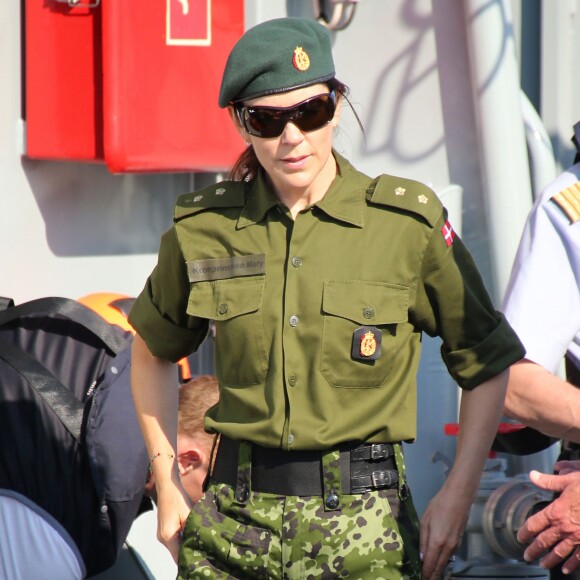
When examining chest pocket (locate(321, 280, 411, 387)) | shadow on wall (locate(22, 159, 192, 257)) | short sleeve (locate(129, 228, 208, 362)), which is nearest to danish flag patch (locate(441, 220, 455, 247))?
chest pocket (locate(321, 280, 411, 387))

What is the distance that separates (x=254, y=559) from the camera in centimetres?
187

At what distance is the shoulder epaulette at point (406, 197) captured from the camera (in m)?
1.92

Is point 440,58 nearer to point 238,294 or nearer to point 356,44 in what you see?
point 356,44

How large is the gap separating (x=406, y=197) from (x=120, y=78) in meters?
1.54

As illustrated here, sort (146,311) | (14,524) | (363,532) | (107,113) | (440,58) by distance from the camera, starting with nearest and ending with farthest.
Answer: (363,532), (146,311), (14,524), (107,113), (440,58)

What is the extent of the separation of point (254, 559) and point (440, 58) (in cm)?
201

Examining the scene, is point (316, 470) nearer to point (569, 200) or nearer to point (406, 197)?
point (406, 197)

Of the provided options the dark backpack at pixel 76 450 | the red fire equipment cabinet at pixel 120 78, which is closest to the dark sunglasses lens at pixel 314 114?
the dark backpack at pixel 76 450

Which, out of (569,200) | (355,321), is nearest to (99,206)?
(569,200)

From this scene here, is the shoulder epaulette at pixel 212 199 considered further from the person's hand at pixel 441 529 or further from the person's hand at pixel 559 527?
the person's hand at pixel 559 527

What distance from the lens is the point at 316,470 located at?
189 centimetres

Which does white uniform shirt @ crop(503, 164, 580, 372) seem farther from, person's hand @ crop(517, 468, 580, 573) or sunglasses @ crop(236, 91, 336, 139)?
sunglasses @ crop(236, 91, 336, 139)

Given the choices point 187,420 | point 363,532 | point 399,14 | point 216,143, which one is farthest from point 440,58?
point 363,532

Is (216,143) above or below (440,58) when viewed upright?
below
